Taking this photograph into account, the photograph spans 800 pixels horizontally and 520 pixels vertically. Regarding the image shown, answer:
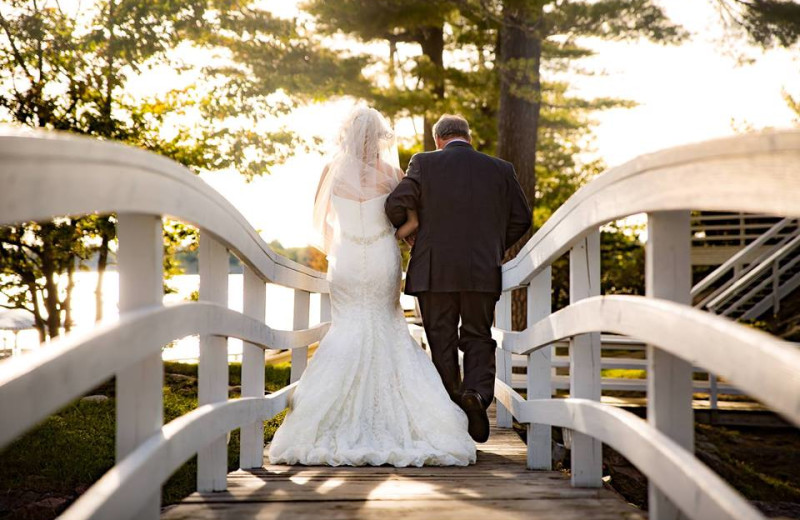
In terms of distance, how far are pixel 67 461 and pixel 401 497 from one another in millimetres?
3797

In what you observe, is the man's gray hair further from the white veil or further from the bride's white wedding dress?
the bride's white wedding dress

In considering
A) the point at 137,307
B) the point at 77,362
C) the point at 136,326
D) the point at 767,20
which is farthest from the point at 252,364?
the point at 767,20

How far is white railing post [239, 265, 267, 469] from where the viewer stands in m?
4.01

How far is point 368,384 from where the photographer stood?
5.10m

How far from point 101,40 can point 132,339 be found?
1031 centimetres

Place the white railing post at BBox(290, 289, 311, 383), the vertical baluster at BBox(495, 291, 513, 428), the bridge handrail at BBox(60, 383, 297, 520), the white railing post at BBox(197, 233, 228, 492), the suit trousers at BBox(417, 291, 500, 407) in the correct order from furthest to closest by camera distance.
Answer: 1. the vertical baluster at BBox(495, 291, 513, 428)
2. the white railing post at BBox(290, 289, 311, 383)
3. the suit trousers at BBox(417, 291, 500, 407)
4. the white railing post at BBox(197, 233, 228, 492)
5. the bridge handrail at BBox(60, 383, 297, 520)

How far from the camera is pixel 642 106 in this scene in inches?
792

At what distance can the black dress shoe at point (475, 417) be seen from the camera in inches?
192

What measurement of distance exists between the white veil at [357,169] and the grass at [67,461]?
1.81 meters

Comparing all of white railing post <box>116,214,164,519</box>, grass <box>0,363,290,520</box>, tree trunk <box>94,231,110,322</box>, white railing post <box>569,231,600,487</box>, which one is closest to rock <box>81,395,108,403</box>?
grass <box>0,363,290,520</box>

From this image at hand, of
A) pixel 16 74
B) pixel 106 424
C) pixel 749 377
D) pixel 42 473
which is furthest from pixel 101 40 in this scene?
pixel 749 377

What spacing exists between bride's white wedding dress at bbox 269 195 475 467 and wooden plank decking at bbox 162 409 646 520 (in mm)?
345

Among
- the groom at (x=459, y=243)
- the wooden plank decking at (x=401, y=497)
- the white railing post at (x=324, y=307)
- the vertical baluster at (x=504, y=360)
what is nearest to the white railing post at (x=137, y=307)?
the wooden plank decking at (x=401, y=497)

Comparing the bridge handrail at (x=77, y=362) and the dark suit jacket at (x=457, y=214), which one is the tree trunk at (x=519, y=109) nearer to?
the dark suit jacket at (x=457, y=214)
